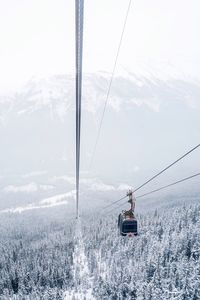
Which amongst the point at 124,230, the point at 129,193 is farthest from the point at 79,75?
the point at 124,230

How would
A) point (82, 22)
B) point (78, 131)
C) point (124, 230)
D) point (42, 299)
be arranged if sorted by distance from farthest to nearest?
point (42, 299)
point (124, 230)
point (78, 131)
point (82, 22)

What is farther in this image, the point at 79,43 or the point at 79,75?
the point at 79,75

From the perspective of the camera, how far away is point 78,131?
33.7ft

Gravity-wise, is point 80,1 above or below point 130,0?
below

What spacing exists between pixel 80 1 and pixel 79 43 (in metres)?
0.85

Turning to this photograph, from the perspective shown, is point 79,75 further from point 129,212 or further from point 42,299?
point 42,299

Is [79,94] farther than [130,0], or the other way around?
[130,0]

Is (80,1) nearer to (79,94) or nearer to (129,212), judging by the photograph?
(79,94)

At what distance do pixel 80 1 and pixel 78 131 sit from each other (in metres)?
5.26

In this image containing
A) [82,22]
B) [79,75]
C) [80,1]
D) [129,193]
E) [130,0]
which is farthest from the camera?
[129,193]

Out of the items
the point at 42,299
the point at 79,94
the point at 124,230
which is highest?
the point at 79,94

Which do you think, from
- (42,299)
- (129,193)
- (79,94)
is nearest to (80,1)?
(79,94)

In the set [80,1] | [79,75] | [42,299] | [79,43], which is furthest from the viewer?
[42,299]

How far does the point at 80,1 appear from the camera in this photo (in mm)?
5277
